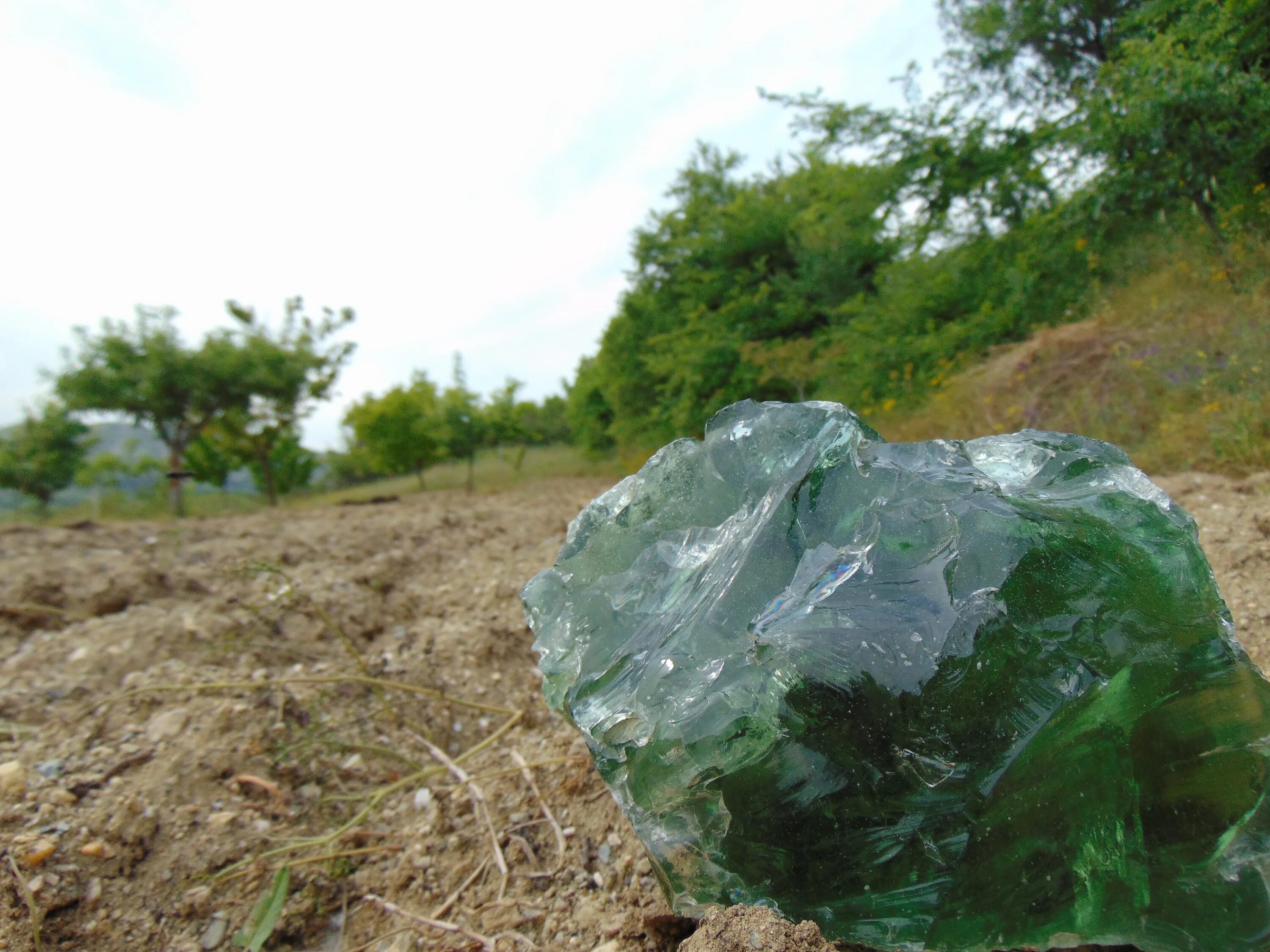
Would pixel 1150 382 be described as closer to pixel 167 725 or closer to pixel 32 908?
pixel 167 725

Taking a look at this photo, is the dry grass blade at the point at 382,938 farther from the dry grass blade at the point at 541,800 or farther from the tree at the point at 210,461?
the tree at the point at 210,461

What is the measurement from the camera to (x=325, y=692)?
2.84 meters

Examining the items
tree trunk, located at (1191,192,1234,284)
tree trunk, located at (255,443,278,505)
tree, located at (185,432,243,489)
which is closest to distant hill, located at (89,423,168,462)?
tree, located at (185,432,243,489)

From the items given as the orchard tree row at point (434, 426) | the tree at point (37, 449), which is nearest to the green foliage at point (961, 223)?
the orchard tree row at point (434, 426)

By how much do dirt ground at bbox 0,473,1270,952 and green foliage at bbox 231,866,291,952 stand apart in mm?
40

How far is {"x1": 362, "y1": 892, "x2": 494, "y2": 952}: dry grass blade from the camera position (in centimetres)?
149

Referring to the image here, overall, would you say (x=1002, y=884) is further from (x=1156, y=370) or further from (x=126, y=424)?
(x=126, y=424)

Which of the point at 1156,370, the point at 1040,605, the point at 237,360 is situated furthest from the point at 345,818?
the point at 237,360

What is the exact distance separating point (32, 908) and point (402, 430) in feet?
51.0

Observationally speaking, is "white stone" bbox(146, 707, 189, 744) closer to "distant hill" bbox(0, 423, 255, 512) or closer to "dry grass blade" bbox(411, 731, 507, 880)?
"dry grass blade" bbox(411, 731, 507, 880)

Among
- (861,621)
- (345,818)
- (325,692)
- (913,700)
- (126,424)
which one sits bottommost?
(345,818)

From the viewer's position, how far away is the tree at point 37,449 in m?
21.9

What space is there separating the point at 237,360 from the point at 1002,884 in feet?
56.2

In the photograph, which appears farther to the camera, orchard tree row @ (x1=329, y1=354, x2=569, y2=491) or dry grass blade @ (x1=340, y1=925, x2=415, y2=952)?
orchard tree row @ (x1=329, y1=354, x2=569, y2=491)
